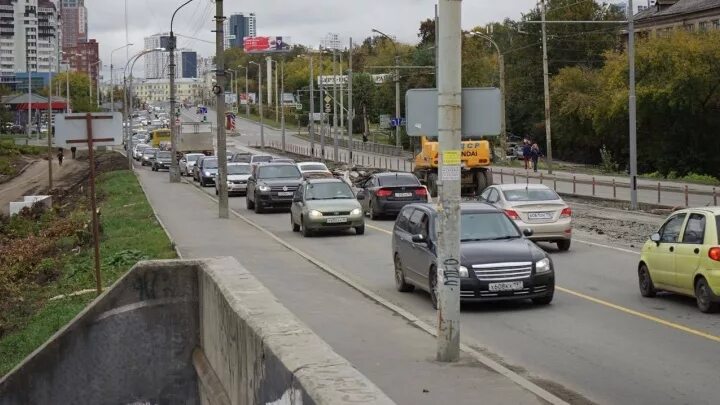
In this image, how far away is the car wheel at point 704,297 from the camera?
13.9 meters

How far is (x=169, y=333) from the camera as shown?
12.4 metres

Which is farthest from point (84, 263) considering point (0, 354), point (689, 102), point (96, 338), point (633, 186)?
point (689, 102)

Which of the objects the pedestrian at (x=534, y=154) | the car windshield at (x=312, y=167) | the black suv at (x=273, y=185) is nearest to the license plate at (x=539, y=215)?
the black suv at (x=273, y=185)

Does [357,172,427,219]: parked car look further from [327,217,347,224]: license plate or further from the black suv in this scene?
[327,217,347,224]: license plate

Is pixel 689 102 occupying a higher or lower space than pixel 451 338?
higher

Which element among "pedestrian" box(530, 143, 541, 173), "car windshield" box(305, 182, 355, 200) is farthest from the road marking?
"pedestrian" box(530, 143, 541, 173)

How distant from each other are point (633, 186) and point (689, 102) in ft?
114

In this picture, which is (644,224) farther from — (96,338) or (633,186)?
(96,338)

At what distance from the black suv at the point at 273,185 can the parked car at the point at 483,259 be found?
64.7 ft

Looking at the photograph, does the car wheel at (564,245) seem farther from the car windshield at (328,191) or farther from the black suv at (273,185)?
the black suv at (273,185)

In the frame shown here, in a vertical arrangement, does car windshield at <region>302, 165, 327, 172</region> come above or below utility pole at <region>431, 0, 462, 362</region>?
below

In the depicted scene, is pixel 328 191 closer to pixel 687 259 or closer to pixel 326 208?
pixel 326 208

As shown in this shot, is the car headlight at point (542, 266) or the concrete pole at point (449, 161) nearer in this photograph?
the concrete pole at point (449, 161)

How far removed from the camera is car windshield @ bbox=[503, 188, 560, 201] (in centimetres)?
2360
